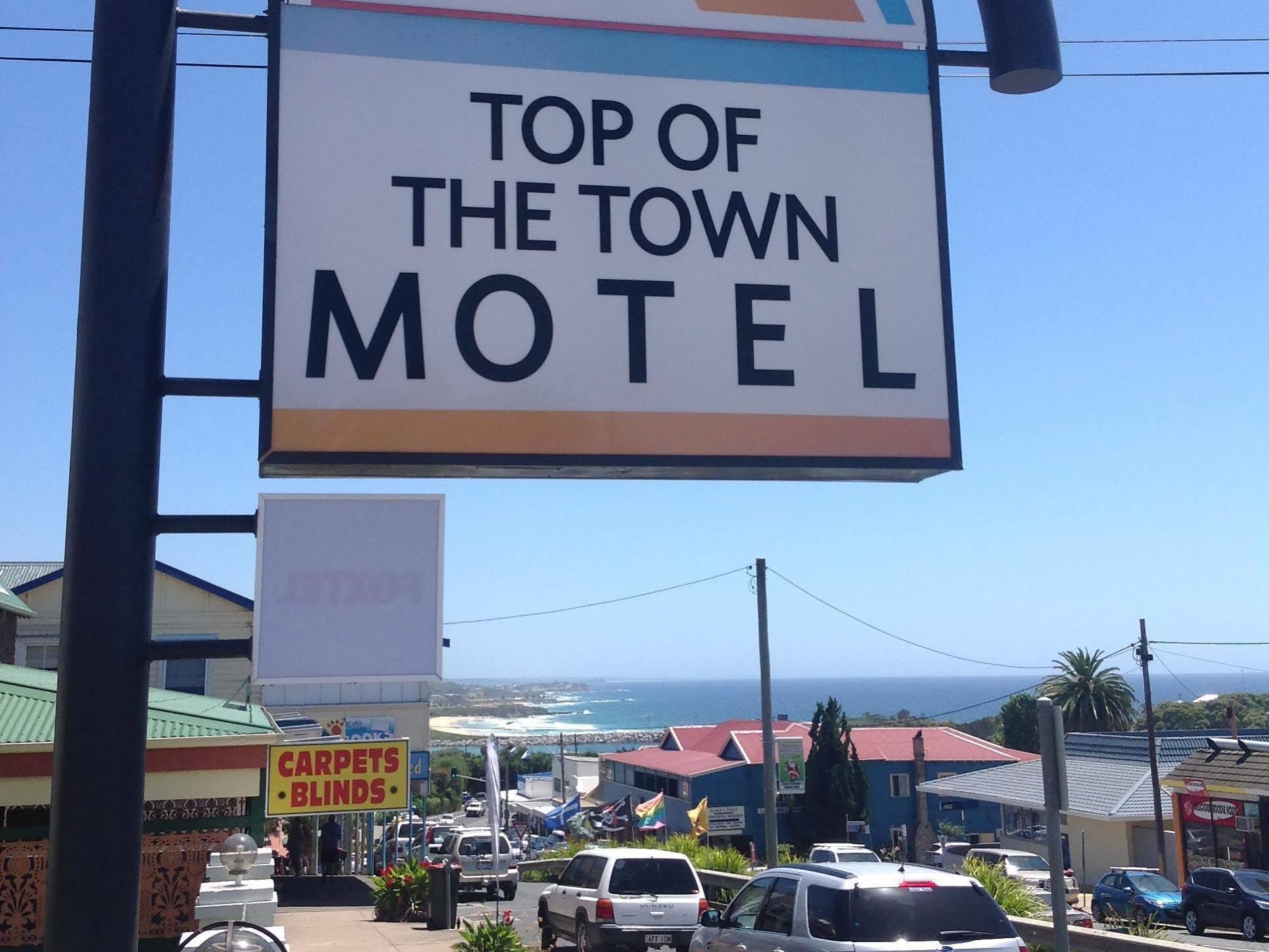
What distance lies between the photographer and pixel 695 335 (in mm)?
3805

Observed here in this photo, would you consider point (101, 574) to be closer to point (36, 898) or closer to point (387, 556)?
point (387, 556)

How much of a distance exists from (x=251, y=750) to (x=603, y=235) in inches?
467

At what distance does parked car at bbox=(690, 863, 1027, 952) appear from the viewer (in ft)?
31.4

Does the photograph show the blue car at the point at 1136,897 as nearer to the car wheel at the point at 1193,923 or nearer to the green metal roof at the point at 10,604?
the car wheel at the point at 1193,923

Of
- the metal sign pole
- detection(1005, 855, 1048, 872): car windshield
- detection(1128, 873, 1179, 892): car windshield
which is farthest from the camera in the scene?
detection(1128, 873, 1179, 892): car windshield

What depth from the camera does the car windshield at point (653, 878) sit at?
711 inches

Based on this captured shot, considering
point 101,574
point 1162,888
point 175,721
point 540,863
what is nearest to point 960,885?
point 101,574

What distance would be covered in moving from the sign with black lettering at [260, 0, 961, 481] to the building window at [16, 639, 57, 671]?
31.6 m

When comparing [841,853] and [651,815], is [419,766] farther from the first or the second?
[841,853]

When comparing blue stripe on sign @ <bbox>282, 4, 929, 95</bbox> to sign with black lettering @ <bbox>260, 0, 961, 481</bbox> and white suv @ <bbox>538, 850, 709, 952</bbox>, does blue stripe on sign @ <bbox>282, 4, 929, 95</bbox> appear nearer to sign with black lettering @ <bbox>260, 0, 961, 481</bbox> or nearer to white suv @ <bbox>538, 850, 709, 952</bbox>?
sign with black lettering @ <bbox>260, 0, 961, 481</bbox>

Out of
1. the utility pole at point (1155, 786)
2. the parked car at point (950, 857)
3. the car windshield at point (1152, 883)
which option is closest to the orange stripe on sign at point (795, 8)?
the parked car at point (950, 857)

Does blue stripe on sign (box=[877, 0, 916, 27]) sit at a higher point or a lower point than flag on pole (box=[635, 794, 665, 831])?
higher

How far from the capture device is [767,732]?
95.3 ft

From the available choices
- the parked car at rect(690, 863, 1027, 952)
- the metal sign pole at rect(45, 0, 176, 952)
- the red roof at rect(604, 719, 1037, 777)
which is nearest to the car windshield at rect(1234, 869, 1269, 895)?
the parked car at rect(690, 863, 1027, 952)
